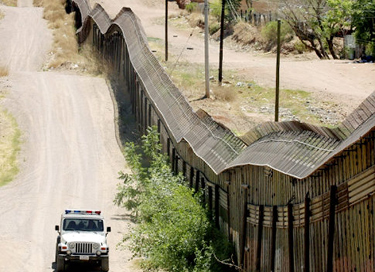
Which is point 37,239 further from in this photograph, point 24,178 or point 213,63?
point 213,63

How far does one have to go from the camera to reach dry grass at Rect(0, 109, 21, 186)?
3822 cm

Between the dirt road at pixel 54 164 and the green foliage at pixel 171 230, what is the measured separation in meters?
0.78

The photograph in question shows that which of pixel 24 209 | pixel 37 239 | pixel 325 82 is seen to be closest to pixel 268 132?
pixel 37 239

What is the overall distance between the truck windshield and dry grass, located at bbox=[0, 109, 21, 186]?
1184 cm

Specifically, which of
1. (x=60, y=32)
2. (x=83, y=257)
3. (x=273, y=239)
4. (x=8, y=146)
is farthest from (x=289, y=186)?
(x=60, y=32)

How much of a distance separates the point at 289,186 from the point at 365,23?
42318mm

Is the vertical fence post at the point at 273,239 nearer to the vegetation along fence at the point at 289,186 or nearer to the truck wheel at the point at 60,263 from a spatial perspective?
the vegetation along fence at the point at 289,186

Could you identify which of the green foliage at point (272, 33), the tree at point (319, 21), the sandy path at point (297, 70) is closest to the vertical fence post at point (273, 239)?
the sandy path at point (297, 70)

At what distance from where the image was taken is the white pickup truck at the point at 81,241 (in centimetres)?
2458

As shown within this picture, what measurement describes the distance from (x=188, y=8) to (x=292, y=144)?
67413 mm

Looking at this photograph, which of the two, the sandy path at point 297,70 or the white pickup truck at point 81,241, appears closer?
the white pickup truck at point 81,241

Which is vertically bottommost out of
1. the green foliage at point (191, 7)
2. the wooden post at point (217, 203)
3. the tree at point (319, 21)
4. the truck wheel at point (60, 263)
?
the green foliage at point (191, 7)

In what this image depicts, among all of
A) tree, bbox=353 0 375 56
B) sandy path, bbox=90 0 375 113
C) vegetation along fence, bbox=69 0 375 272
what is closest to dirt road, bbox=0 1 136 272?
vegetation along fence, bbox=69 0 375 272

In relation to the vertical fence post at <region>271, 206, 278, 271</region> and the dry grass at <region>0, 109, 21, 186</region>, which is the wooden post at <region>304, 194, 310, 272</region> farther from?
the dry grass at <region>0, 109, 21, 186</region>
